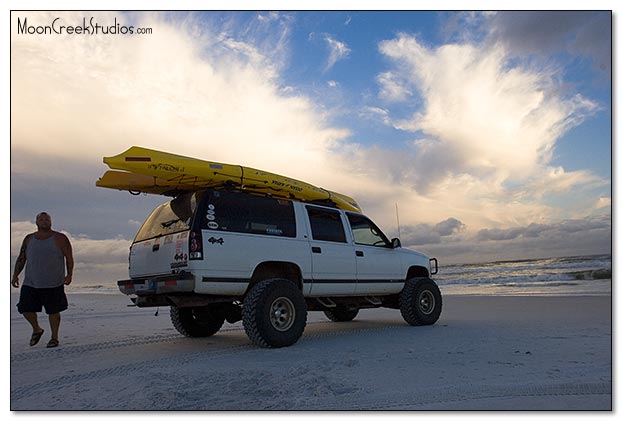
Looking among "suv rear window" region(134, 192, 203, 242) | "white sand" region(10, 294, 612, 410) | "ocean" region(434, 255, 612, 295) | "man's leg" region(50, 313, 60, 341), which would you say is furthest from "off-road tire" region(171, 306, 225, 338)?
"ocean" region(434, 255, 612, 295)

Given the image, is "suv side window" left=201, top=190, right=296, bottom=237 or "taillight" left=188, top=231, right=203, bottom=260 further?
"suv side window" left=201, top=190, right=296, bottom=237

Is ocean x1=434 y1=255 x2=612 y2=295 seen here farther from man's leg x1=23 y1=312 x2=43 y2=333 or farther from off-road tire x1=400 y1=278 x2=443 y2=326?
man's leg x1=23 y1=312 x2=43 y2=333

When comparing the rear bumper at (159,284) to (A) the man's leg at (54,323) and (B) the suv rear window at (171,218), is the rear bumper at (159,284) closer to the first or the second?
(B) the suv rear window at (171,218)

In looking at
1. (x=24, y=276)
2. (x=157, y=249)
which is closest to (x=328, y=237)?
(x=157, y=249)

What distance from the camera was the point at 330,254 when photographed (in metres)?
6.93

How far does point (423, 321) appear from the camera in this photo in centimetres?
817

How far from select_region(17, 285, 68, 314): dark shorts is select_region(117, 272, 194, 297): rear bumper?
2.78 feet

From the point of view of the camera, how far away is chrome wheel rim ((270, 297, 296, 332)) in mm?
5945

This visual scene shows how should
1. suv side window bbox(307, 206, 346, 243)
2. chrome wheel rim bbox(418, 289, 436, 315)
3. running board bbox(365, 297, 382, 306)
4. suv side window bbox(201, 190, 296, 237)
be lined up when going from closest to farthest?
suv side window bbox(201, 190, 296, 237) < suv side window bbox(307, 206, 346, 243) < running board bbox(365, 297, 382, 306) < chrome wheel rim bbox(418, 289, 436, 315)

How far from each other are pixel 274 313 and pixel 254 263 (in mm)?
666

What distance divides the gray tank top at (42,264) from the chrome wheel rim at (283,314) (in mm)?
2921

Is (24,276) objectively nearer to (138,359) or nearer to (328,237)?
(138,359)

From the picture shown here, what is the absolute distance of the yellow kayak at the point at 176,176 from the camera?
5648 mm

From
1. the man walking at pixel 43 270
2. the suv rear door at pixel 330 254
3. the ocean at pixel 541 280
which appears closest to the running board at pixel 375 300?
the suv rear door at pixel 330 254
